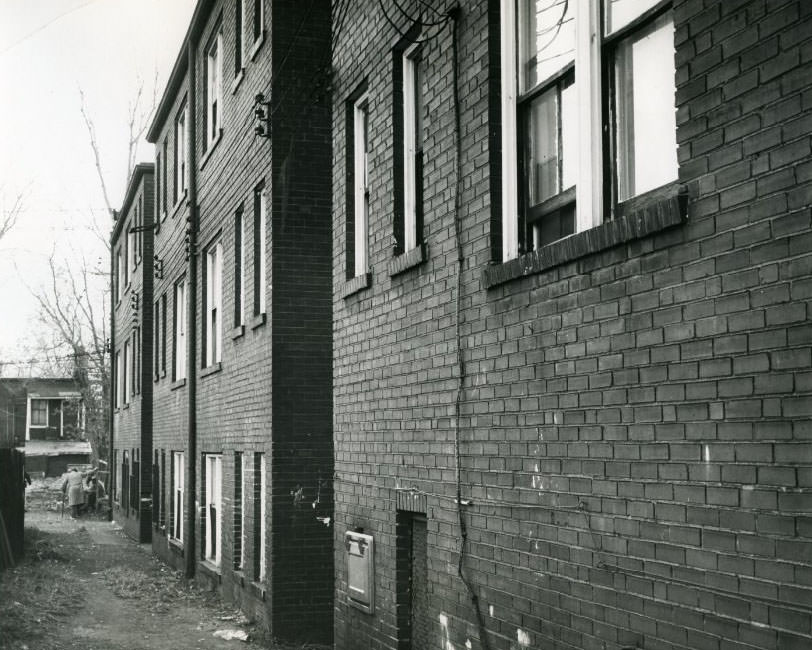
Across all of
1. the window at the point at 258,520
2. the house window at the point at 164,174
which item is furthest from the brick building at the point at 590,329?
the house window at the point at 164,174

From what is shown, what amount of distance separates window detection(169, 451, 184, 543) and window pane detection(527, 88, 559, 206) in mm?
14402

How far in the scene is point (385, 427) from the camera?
306 inches

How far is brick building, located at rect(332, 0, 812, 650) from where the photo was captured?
12.1 ft

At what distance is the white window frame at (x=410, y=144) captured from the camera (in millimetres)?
7484

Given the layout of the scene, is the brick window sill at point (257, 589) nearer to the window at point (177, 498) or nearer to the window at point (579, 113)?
the window at point (177, 498)

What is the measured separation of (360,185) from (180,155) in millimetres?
11926

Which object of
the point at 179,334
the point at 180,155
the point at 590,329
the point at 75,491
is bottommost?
the point at 75,491

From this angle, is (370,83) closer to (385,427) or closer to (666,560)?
(385,427)

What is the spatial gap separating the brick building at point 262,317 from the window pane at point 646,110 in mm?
5545

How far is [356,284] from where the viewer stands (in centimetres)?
843

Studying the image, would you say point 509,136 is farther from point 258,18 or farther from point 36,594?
point 36,594

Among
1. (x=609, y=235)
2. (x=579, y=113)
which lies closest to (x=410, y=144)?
(x=579, y=113)

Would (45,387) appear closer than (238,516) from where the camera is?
No

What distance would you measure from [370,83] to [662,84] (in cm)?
419
